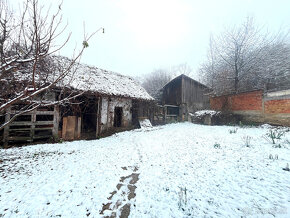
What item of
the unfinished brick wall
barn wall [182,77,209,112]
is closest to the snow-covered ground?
the unfinished brick wall

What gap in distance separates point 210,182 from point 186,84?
13183 millimetres

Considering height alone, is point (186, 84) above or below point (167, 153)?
above

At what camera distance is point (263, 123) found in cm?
784

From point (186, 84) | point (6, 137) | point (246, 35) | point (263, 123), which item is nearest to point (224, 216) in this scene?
point (6, 137)

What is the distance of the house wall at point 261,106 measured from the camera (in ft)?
22.8

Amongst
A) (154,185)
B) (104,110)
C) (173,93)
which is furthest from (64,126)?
(173,93)

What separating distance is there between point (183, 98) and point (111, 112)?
900 centimetres

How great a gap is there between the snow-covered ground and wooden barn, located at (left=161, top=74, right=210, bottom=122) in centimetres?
978

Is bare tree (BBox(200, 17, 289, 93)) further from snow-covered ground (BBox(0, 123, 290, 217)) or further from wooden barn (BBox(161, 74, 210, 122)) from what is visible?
snow-covered ground (BBox(0, 123, 290, 217))

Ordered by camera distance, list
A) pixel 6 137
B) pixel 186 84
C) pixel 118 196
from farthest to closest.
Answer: pixel 186 84 < pixel 6 137 < pixel 118 196

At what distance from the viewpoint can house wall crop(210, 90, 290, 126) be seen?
6938mm

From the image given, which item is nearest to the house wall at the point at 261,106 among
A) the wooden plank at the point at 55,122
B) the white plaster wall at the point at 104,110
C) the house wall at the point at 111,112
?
the house wall at the point at 111,112

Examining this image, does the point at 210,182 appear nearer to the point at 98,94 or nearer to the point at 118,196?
the point at 118,196

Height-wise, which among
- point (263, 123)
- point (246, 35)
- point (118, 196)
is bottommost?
point (118, 196)
